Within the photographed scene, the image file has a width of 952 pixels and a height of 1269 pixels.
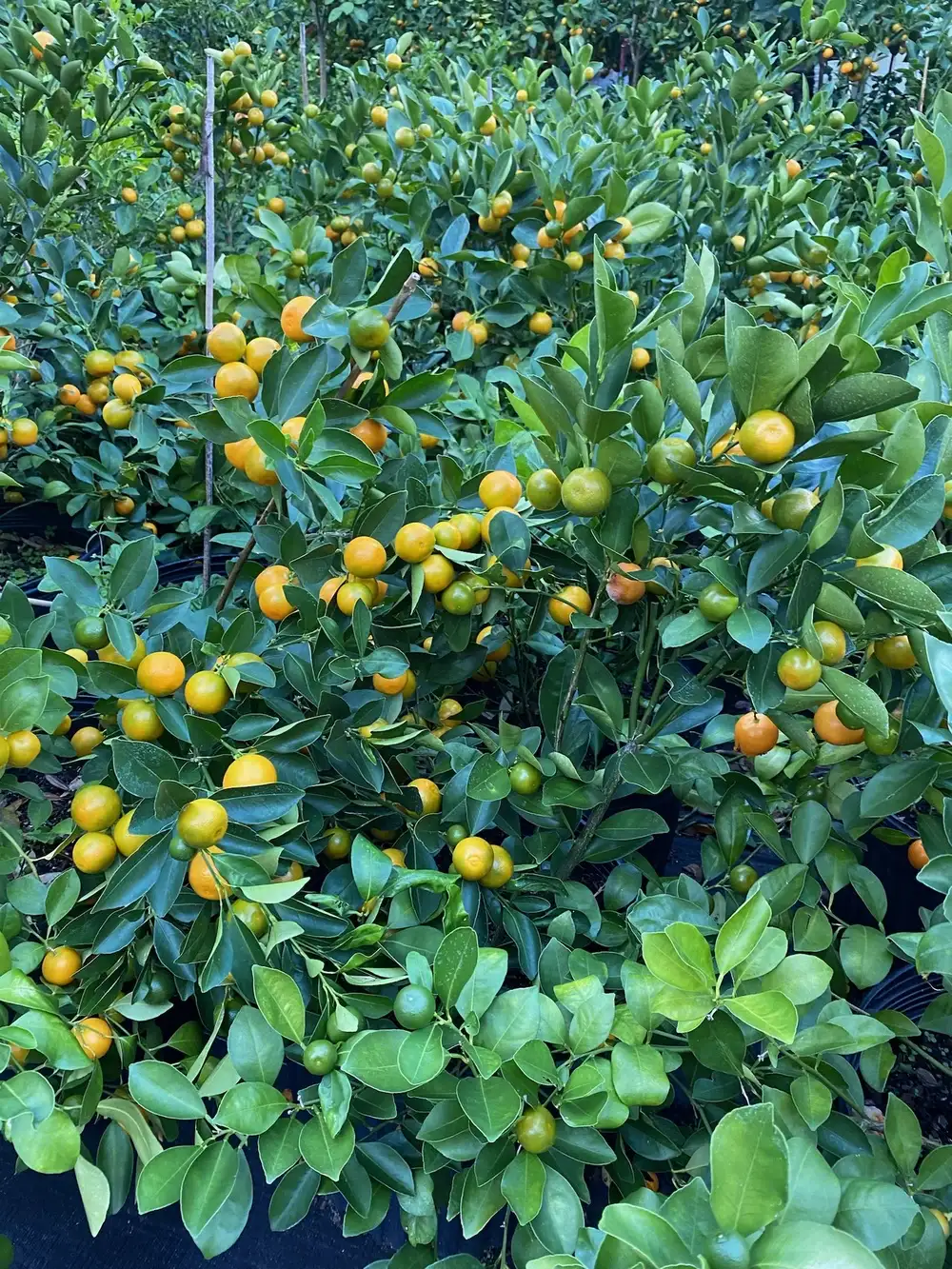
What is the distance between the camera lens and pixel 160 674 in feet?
2.70

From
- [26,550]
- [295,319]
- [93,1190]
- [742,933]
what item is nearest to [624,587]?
[742,933]

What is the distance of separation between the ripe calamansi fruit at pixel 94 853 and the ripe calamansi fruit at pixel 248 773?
0.42 ft

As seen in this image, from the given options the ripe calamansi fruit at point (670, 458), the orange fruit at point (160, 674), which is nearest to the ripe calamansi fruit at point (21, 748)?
the orange fruit at point (160, 674)

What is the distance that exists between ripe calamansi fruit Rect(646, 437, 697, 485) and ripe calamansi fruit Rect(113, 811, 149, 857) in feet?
1.76

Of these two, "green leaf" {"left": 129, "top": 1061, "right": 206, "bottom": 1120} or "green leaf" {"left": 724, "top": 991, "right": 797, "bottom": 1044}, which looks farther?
"green leaf" {"left": 129, "top": 1061, "right": 206, "bottom": 1120}

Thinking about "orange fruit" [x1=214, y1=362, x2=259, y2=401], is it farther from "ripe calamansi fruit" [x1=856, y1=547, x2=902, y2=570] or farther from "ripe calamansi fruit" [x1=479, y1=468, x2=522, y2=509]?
"ripe calamansi fruit" [x1=856, y1=547, x2=902, y2=570]

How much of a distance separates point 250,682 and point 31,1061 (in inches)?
15.3

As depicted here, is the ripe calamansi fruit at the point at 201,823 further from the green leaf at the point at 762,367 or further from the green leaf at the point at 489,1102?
the green leaf at the point at 762,367

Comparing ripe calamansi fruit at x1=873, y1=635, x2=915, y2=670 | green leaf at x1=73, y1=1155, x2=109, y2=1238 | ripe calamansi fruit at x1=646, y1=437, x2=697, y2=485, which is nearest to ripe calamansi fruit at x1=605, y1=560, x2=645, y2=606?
ripe calamansi fruit at x1=646, y1=437, x2=697, y2=485

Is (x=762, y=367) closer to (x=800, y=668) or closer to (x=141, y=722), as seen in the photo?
(x=800, y=668)

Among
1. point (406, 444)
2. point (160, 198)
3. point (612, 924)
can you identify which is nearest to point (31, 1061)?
point (612, 924)

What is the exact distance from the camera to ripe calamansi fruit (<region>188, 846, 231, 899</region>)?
712mm

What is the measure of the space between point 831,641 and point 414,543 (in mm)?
382

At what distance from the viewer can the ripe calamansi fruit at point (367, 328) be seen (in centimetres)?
83
